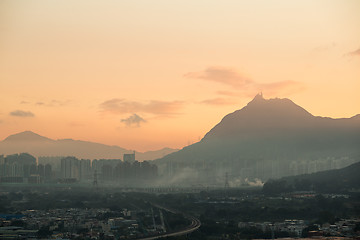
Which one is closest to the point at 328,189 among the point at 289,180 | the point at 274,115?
the point at 289,180

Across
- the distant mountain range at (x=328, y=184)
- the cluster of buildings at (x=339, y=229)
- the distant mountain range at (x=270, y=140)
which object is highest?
the distant mountain range at (x=270, y=140)

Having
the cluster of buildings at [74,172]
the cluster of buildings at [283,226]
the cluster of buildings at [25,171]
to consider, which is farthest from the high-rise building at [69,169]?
the cluster of buildings at [283,226]

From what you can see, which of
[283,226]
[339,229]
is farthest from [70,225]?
[339,229]

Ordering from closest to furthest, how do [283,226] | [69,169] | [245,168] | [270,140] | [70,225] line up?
[283,226]
[70,225]
[245,168]
[69,169]
[270,140]

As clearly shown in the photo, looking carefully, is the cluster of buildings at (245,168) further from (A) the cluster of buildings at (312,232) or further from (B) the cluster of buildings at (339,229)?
(B) the cluster of buildings at (339,229)

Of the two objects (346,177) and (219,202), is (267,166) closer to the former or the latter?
(346,177)

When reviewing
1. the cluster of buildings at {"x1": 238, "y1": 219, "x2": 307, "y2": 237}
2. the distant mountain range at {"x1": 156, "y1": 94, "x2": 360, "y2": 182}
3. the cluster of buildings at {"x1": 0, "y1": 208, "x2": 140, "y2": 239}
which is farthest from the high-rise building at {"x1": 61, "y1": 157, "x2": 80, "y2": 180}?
the cluster of buildings at {"x1": 238, "y1": 219, "x2": 307, "y2": 237}

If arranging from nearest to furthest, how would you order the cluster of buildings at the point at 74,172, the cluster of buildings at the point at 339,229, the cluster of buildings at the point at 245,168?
the cluster of buildings at the point at 339,229 → the cluster of buildings at the point at 245,168 → the cluster of buildings at the point at 74,172

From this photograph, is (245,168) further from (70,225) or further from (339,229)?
(339,229)
